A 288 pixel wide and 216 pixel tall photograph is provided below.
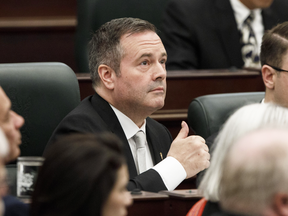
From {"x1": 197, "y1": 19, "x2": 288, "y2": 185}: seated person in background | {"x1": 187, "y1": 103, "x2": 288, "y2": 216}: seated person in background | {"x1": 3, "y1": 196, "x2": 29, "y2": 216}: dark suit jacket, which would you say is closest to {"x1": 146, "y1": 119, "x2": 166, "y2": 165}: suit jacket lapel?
{"x1": 197, "y1": 19, "x2": 288, "y2": 185}: seated person in background

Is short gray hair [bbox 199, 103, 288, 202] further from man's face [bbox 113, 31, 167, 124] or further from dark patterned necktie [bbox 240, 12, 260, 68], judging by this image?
dark patterned necktie [bbox 240, 12, 260, 68]

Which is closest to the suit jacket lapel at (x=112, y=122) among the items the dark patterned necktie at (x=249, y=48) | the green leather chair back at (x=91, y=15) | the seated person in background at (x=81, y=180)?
the seated person in background at (x=81, y=180)

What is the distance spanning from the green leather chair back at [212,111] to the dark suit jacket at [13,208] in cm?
122

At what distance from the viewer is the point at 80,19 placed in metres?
3.10

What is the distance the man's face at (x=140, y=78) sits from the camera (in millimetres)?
1941

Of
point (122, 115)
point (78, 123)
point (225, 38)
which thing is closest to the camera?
point (78, 123)

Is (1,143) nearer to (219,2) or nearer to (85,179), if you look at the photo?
(85,179)

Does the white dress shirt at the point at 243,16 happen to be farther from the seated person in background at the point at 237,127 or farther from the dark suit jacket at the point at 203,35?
the seated person in background at the point at 237,127

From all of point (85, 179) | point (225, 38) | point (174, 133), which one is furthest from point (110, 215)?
point (225, 38)

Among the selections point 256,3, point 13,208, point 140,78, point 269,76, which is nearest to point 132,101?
point 140,78

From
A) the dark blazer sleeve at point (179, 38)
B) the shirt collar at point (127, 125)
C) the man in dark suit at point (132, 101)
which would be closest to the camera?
the man in dark suit at point (132, 101)

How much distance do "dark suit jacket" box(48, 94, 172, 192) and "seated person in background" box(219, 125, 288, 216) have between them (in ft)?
2.58

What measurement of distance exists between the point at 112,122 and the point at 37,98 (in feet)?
1.08

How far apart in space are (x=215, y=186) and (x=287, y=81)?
44.4 inches
